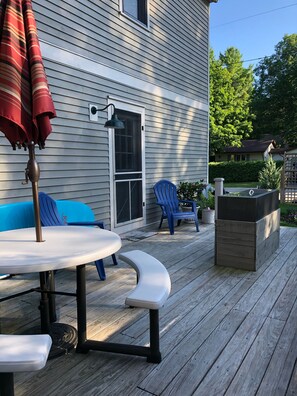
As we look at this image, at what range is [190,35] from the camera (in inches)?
283

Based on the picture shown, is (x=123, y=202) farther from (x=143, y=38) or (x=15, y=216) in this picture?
(x=143, y=38)

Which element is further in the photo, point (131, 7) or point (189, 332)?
point (131, 7)

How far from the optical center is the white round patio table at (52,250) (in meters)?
1.50

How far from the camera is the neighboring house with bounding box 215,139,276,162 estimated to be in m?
28.7

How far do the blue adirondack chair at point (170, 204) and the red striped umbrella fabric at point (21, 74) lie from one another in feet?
12.2

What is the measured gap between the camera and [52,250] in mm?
1695

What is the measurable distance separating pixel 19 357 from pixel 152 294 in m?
0.79

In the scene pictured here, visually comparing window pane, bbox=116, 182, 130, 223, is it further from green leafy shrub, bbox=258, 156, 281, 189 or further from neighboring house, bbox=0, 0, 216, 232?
green leafy shrub, bbox=258, 156, 281, 189

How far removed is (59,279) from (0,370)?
2246 mm

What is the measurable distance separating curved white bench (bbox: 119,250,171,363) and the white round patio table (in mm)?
268

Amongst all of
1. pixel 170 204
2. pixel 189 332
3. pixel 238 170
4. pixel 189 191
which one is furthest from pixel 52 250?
pixel 238 170

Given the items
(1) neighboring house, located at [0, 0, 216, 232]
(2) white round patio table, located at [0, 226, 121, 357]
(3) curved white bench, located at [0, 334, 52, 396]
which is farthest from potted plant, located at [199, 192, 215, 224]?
(3) curved white bench, located at [0, 334, 52, 396]

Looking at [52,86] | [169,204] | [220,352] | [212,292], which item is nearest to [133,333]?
[220,352]

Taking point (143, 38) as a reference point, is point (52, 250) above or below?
below
